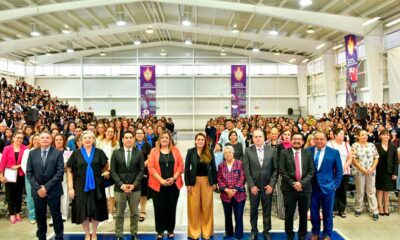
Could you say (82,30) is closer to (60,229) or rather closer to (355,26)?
(355,26)

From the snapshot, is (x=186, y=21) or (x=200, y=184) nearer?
(x=200, y=184)

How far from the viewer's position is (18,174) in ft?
19.1

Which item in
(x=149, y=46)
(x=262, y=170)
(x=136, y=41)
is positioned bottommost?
(x=262, y=170)

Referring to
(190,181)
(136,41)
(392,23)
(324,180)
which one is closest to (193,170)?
(190,181)

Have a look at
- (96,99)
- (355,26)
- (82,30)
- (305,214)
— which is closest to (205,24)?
(82,30)

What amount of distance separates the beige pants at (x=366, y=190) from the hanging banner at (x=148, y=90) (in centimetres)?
1760

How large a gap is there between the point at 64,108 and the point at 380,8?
16.9 m

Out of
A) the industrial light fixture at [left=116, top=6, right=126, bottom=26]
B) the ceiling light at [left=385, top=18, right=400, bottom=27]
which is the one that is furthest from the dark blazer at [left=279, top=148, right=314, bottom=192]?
the industrial light fixture at [left=116, top=6, right=126, bottom=26]

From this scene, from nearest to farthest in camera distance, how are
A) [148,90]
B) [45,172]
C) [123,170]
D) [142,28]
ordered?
[45,172]
[123,170]
[142,28]
[148,90]

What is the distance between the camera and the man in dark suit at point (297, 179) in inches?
182

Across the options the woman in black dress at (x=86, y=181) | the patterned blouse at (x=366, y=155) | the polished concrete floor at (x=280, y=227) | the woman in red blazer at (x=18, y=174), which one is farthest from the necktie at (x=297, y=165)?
the woman in red blazer at (x=18, y=174)

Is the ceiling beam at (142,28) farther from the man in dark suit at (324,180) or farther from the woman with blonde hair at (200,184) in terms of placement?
the woman with blonde hair at (200,184)

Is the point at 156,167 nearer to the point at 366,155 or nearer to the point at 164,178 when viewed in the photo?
the point at 164,178

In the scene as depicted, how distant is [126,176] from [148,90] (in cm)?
1891
